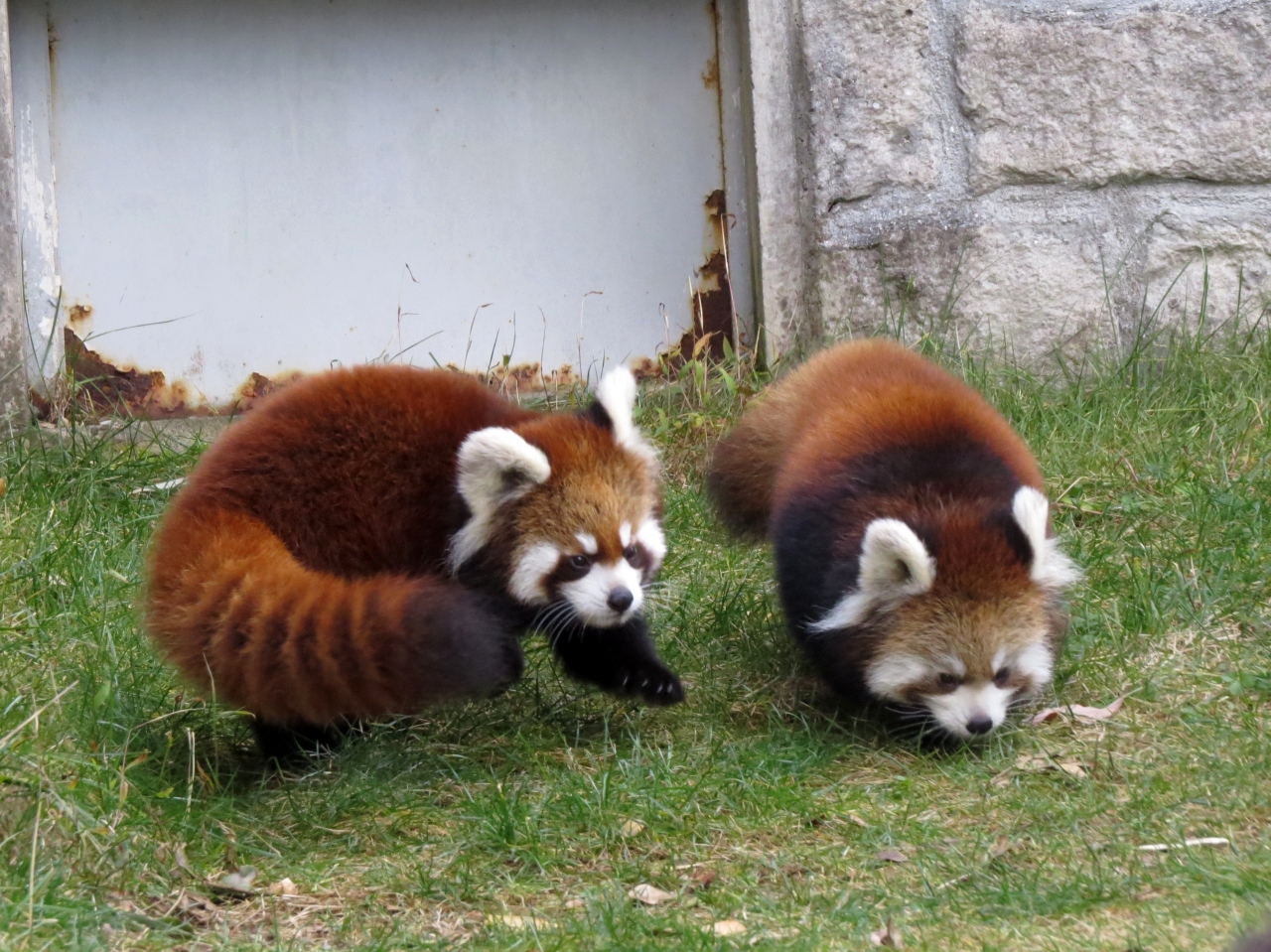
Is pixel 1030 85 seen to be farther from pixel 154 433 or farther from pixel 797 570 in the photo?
pixel 154 433

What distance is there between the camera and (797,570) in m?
3.64

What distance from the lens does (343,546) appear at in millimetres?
3311

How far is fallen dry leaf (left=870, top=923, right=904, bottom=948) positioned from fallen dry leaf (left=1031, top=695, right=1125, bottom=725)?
1145 mm

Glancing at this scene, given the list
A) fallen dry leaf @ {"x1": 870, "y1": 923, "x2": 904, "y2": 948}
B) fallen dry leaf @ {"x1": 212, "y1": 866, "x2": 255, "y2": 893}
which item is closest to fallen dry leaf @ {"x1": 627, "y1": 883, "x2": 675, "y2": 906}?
fallen dry leaf @ {"x1": 870, "y1": 923, "x2": 904, "y2": 948}

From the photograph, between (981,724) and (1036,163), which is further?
(1036,163)

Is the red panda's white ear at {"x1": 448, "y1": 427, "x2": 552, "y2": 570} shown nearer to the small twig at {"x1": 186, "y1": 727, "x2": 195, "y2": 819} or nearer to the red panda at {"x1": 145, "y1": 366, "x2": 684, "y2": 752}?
the red panda at {"x1": 145, "y1": 366, "x2": 684, "y2": 752}

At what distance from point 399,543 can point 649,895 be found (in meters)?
1.12

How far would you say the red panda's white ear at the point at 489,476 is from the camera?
3.29 meters

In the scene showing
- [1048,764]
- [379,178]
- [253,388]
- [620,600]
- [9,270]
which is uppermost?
[379,178]

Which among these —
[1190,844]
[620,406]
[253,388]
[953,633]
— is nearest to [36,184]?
[253,388]

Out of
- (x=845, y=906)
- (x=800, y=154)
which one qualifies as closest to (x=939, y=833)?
(x=845, y=906)

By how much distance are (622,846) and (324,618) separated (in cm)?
75

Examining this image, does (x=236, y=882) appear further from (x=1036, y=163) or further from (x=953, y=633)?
(x=1036, y=163)

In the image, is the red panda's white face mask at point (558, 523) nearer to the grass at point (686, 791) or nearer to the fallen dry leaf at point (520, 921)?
the grass at point (686, 791)
